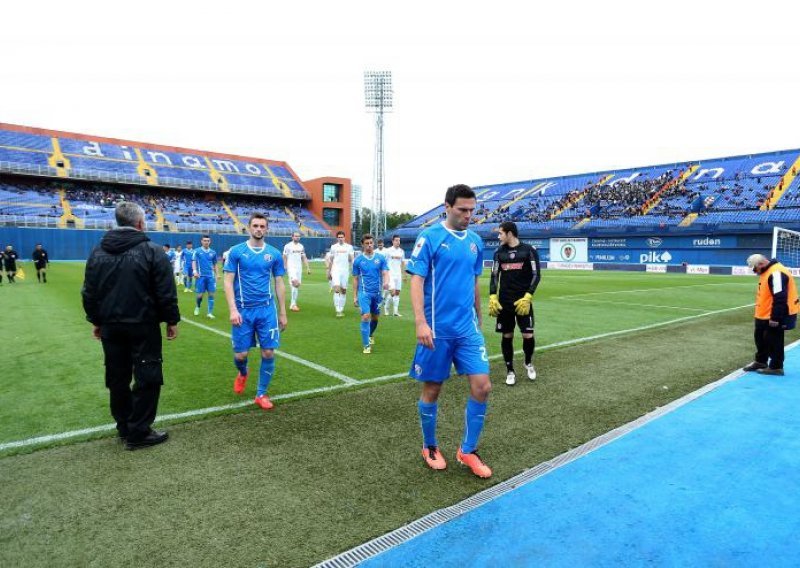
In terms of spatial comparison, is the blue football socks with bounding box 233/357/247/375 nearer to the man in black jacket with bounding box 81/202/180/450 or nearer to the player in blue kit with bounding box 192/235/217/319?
the man in black jacket with bounding box 81/202/180/450

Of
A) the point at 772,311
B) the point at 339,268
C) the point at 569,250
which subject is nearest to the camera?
the point at 772,311

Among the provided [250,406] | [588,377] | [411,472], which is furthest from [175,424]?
[588,377]

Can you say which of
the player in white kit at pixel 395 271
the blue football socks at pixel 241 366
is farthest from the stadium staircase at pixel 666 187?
the blue football socks at pixel 241 366

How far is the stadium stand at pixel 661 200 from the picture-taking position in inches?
1659

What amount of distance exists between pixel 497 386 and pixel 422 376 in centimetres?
270

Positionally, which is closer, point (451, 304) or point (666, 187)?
point (451, 304)

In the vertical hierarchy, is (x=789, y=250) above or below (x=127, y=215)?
below

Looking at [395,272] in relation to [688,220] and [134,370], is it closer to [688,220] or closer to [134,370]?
[134,370]

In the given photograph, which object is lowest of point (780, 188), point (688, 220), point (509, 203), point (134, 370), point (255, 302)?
point (134, 370)

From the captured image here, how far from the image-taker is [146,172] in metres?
59.0

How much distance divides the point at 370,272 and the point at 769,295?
616 cm

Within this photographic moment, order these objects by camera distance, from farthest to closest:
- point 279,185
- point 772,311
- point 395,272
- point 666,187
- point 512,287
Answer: point 279,185
point 666,187
point 395,272
point 772,311
point 512,287

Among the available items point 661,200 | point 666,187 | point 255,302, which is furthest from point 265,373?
point 666,187

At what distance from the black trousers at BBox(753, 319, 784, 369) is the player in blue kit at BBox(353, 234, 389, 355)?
5.89 m
